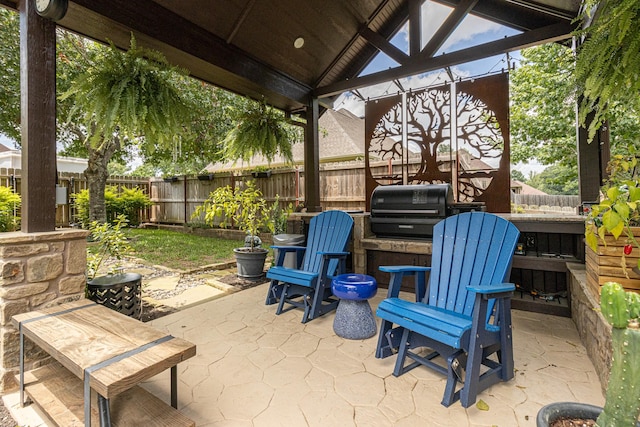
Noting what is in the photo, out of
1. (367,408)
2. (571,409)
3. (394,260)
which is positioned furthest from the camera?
(394,260)

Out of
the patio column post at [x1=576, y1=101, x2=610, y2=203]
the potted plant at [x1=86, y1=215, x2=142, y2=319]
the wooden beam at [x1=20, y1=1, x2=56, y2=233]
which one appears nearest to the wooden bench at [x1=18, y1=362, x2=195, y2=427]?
the potted plant at [x1=86, y1=215, x2=142, y2=319]

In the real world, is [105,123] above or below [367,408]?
above

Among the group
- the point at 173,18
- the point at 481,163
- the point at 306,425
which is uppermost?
the point at 173,18

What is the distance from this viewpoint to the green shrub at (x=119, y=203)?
25.1 feet

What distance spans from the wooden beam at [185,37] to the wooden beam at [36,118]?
0.38 meters

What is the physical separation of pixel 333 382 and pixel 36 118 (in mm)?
2343

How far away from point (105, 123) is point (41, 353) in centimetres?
148

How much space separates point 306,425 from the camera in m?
1.48

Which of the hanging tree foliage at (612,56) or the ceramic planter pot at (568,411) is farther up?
the hanging tree foliage at (612,56)

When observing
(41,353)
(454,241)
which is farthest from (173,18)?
(454,241)

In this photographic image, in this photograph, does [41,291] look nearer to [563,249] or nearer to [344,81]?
[344,81]

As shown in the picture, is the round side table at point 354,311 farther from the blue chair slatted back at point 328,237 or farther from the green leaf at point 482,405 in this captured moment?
the green leaf at point 482,405

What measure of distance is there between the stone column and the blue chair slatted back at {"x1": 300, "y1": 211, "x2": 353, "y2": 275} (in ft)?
5.88

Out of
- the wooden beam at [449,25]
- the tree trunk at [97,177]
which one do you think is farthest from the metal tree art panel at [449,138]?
the tree trunk at [97,177]
